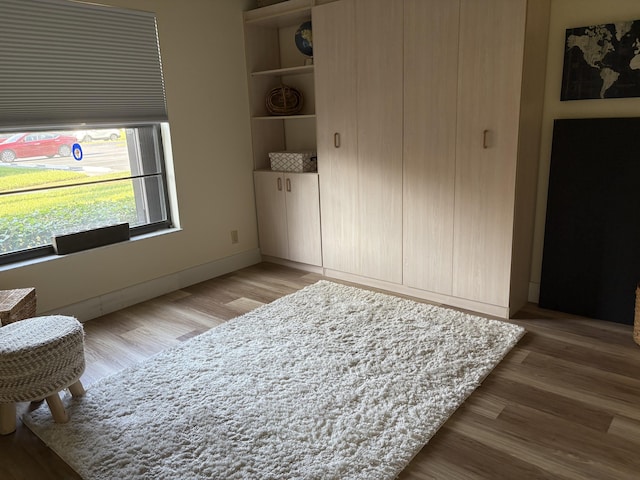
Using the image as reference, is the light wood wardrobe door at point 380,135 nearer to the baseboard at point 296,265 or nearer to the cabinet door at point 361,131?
the cabinet door at point 361,131

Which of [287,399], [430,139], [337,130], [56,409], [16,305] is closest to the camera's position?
[56,409]

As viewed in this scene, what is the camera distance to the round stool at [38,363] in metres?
2.12

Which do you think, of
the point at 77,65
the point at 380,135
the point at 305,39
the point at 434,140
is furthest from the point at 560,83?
the point at 77,65

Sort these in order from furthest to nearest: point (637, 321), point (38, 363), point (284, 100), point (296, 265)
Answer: point (296, 265), point (284, 100), point (637, 321), point (38, 363)

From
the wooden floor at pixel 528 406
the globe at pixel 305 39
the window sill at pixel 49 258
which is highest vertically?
the globe at pixel 305 39

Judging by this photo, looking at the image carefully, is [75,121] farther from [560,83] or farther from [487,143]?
[560,83]

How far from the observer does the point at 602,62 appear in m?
2.93

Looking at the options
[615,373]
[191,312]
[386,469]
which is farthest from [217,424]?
[615,373]

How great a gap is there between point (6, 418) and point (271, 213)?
8.95 feet

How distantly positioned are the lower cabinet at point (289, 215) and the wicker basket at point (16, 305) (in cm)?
213

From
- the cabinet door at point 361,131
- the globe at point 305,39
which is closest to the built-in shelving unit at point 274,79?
the globe at point 305,39

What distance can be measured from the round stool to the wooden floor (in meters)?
0.18

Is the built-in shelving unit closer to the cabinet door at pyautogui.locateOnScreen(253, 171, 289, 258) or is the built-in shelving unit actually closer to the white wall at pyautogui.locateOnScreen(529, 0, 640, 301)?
the cabinet door at pyautogui.locateOnScreen(253, 171, 289, 258)

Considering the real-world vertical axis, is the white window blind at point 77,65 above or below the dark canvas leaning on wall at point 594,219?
above
